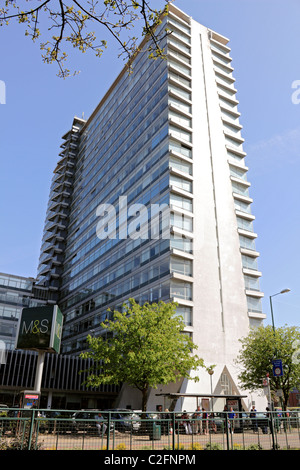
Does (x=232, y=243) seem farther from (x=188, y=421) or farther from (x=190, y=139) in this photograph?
(x=188, y=421)

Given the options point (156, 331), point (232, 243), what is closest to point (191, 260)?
point (232, 243)

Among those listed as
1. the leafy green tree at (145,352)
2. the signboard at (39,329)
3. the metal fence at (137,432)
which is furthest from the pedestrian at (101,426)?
the leafy green tree at (145,352)

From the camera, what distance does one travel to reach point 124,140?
6272 cm

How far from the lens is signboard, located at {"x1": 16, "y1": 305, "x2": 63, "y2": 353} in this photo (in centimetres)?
2389

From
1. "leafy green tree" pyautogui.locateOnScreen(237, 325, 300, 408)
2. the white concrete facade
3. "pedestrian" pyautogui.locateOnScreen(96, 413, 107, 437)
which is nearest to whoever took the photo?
"pedestrian" pyautogui.locateOnScreen(96, 413, 107, 437)

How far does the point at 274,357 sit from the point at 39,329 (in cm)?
2254

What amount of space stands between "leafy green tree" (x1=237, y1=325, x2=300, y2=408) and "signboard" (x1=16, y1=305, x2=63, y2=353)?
2067cm

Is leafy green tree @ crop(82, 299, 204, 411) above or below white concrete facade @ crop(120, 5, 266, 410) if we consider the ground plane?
below

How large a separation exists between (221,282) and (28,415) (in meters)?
37.0

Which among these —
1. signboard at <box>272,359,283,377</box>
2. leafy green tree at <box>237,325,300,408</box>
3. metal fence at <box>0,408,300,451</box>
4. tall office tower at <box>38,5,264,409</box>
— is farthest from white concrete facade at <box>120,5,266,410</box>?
metal fence at <box>0,408,300,451</box>

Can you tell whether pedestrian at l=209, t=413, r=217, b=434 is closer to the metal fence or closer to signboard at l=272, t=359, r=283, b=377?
the metal fence

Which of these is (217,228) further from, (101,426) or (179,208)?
(101,426)

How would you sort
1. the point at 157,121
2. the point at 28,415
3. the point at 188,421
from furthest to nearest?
1. the point at 157,121
2. the point at 188,421
3. the point at 28,415

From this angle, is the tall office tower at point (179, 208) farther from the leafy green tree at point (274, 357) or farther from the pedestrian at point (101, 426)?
the pedestrian at point (101, 426)
